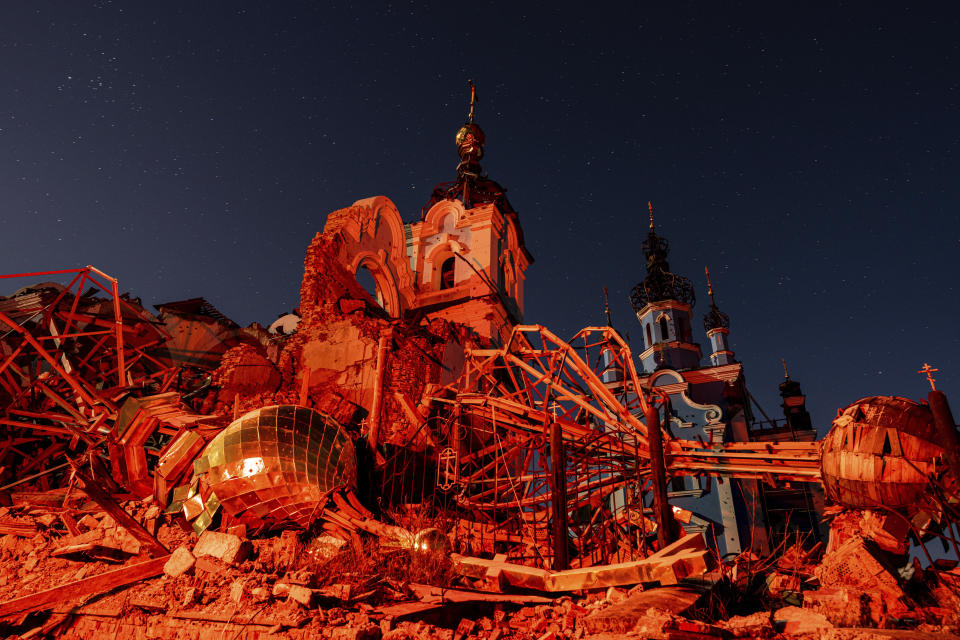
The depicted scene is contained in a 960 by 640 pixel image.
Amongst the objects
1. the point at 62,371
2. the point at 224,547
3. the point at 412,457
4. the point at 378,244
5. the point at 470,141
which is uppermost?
the point at 470,141

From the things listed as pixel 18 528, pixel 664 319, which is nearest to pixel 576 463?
pixel 18 528

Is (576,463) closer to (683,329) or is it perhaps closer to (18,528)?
(18,528)

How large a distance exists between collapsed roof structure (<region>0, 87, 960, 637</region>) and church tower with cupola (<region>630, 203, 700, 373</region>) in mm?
8629

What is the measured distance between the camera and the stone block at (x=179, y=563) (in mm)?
7473

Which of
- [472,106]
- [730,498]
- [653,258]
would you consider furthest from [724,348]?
[472,106]

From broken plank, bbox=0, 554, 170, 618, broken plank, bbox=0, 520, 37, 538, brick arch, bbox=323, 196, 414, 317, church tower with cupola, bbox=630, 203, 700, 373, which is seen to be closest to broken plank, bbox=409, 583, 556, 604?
broken plank, bbox=0, 554, 170, 618

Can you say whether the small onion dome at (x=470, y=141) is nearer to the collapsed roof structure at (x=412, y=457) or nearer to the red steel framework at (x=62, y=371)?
the collapsed roof structure at (x=412, y=457)

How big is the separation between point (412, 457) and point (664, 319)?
26461mm

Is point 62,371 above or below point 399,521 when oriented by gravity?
above

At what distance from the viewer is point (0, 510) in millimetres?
9836

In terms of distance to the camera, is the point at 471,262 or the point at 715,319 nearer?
the point at 471,262

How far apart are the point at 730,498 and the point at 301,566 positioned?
55.5ft

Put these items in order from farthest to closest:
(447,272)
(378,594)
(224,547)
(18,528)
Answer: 1. (447,272)
2. (18,528)
3. (224,547)
4. (378,594)

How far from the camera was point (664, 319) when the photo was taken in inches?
1395
